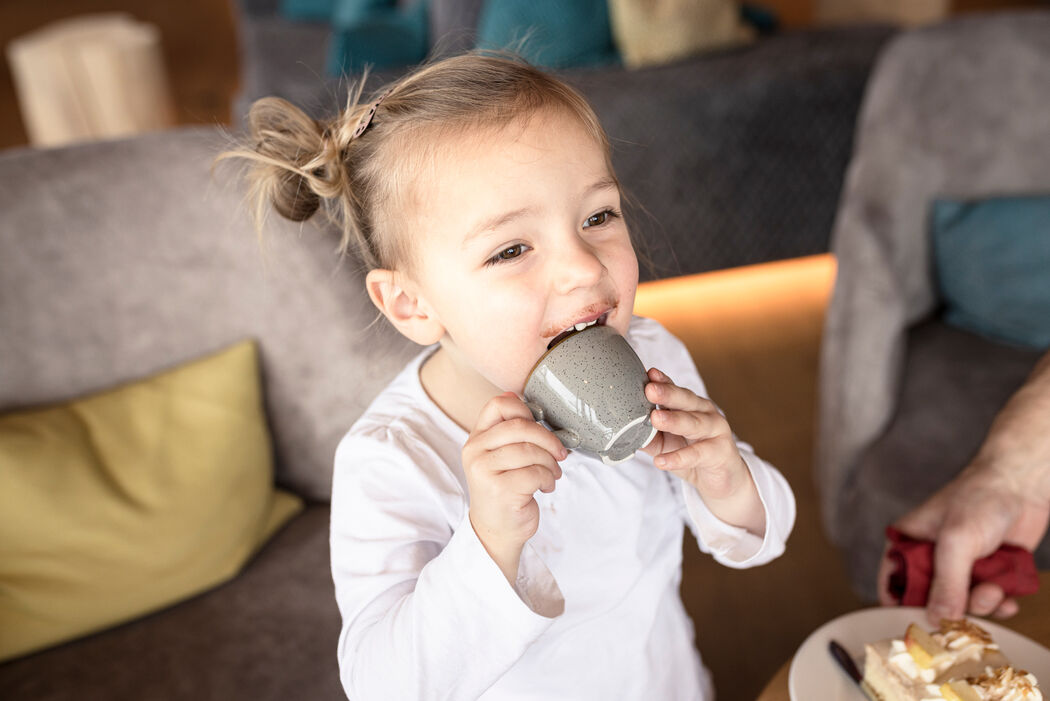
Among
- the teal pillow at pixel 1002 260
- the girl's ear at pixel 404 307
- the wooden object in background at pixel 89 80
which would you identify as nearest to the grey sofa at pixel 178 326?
the girl's ear at pixel 404 307

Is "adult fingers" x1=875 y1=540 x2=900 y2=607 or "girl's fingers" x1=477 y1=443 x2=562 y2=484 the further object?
"adult fingers" x1=875 y1=540 x2=900 y2=607

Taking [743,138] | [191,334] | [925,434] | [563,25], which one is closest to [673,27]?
[563,25]

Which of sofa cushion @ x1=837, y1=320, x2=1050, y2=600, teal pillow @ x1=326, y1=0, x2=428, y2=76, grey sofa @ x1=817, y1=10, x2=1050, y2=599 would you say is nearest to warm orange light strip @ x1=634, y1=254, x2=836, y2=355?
grey sofa @ x1=817, y1=10, x2=1050, y2=599

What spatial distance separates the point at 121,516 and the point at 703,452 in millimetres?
695

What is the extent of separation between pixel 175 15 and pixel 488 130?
7426 mm

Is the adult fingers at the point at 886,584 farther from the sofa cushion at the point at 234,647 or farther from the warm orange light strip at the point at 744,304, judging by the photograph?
the sofa cushion at the point at 234,647

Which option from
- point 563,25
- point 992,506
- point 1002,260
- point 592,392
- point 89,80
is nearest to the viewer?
point 592,392

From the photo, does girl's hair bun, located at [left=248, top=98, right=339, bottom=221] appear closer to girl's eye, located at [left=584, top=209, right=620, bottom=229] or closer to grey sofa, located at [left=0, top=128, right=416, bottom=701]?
grey sofa, located at [left=0, top=128, right=416, bottom=701]

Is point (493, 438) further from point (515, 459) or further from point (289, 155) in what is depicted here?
point (289, 155)

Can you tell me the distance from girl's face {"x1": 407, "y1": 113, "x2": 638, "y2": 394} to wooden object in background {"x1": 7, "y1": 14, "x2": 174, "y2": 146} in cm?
371

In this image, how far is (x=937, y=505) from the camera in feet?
3.30

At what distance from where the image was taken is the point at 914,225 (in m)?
1.61

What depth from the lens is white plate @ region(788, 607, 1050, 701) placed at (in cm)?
77

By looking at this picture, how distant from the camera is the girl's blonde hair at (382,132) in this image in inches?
29.7
